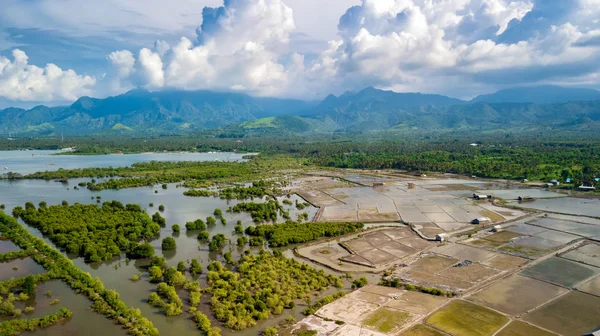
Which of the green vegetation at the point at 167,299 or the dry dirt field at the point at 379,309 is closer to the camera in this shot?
the dry dirt field at the point at 379,309

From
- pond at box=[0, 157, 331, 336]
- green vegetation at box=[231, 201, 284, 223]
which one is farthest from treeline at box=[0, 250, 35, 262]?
green vegetation at box=[231, 201, 284, 223]

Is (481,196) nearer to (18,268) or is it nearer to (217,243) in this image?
(217,243)

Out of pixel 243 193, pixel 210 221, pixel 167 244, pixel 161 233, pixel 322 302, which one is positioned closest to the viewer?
pixel 322 302

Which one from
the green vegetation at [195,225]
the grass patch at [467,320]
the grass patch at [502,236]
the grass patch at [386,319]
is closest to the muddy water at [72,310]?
the grass patch at [386,319]

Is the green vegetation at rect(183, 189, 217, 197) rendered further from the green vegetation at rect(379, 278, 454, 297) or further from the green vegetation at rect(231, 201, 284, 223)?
the green vegetation at rect(379, 278, 454, 297)

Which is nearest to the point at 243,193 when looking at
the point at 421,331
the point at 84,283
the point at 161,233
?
the point at 161,233

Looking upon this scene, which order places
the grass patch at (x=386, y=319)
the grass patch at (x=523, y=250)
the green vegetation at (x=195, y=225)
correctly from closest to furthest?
the grass patch at (x=386, y=319) < the grass patch at (x=523, y=250) < the green vegetation at (x=195, y=225)

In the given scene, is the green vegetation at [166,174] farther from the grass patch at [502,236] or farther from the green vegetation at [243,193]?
the grass patch at [502,236]
